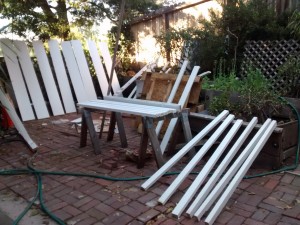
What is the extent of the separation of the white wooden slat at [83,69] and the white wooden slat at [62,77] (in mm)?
337

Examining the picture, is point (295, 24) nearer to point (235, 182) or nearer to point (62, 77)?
point (235, 182)

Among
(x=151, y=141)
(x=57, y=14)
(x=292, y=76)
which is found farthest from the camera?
(x=57, y=14)

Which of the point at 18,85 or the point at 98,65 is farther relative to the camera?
the point at 98,65

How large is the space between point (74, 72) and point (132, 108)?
356 cm

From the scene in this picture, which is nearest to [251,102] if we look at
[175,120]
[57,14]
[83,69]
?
[175,120]

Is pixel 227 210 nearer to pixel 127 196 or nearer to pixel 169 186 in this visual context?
pixel 169 186

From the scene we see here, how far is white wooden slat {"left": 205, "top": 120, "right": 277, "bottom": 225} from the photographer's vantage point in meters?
2.16

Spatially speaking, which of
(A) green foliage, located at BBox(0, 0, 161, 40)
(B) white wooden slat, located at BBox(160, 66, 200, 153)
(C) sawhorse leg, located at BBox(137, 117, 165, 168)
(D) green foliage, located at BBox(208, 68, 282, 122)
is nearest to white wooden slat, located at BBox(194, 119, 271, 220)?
(D) green foliage, located at BBox(208, 68, 282, 122)

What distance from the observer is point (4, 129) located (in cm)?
446

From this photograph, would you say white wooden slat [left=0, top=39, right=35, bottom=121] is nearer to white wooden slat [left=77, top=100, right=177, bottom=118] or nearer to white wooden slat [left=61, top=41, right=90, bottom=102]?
white wooden slat [left=61, top=41, right=90, bottom=102]

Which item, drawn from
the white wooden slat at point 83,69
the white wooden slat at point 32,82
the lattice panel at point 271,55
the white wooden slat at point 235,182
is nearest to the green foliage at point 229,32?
the lattice panel at point 271,55

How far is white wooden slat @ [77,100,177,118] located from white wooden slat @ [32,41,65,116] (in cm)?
268

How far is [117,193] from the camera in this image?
265 cm

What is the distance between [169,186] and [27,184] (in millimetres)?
1425
